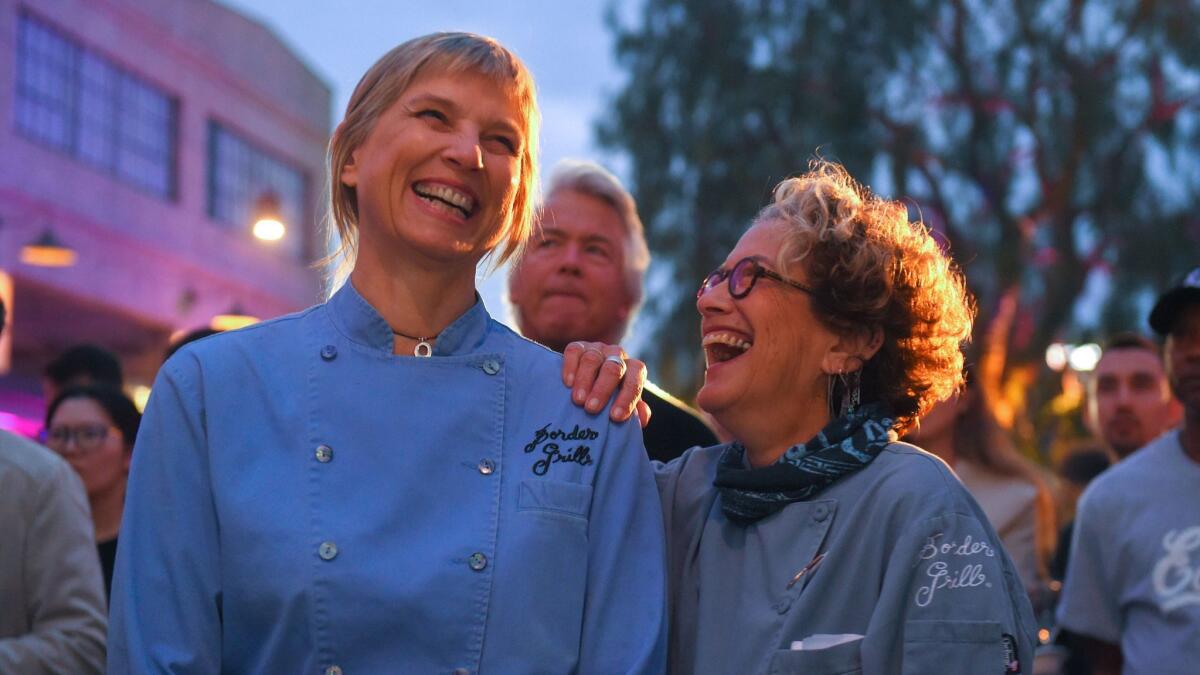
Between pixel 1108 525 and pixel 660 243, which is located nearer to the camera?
pixel 1108 525

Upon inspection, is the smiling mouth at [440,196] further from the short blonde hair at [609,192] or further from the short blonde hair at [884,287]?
the short blonde hair at [609,192]

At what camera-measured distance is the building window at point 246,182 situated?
26.4 m

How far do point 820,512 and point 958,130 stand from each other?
1901cm

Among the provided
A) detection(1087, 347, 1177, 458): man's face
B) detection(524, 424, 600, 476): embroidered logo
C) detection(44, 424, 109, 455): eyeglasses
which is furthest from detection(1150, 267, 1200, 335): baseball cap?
detection(44, 424, 109, 455): eyeglasses

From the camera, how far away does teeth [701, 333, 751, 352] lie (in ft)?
12.2

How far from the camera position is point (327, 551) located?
117 inches

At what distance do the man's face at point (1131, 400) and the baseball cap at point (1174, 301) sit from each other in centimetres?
245

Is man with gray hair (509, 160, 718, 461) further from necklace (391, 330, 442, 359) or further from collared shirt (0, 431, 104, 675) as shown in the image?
necklace (391, 330, 442, 359)

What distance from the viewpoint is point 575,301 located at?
5371 mm

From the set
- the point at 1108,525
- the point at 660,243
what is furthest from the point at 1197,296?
the point at 660,243

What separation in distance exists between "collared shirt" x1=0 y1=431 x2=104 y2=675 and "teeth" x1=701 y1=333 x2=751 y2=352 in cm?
177

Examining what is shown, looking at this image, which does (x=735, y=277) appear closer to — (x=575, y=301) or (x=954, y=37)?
(x=575, y=301)

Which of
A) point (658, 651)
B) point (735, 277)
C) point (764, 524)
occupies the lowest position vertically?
point (658, 651)

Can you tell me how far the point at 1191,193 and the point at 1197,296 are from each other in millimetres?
16708
